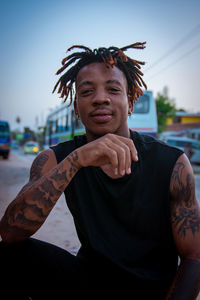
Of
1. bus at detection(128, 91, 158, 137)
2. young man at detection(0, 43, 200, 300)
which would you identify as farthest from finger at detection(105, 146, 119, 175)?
bus at detection(128, 91, 158, 137)

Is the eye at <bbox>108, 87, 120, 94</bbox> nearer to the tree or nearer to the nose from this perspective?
the nose

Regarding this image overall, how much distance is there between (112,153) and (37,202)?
1.66 ft

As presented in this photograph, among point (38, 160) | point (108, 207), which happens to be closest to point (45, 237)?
point (38, 160)

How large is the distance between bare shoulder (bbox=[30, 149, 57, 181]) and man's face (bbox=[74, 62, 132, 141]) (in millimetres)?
312

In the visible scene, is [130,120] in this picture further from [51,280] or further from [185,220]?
[51,280]

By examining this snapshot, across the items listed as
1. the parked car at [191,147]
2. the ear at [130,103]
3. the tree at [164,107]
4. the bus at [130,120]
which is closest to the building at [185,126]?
the tree at [164,107]

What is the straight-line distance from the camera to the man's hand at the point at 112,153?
4.30ft

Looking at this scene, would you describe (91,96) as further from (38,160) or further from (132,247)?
(132,247)

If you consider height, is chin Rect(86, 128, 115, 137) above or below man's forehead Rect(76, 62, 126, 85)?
below

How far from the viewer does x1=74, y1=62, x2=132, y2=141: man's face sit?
5.45 feet

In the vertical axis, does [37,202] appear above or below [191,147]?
above

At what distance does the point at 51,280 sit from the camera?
4.53 feet

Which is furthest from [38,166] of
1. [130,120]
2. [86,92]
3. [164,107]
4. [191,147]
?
[164,107]

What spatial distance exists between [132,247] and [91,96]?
3.24 ft
